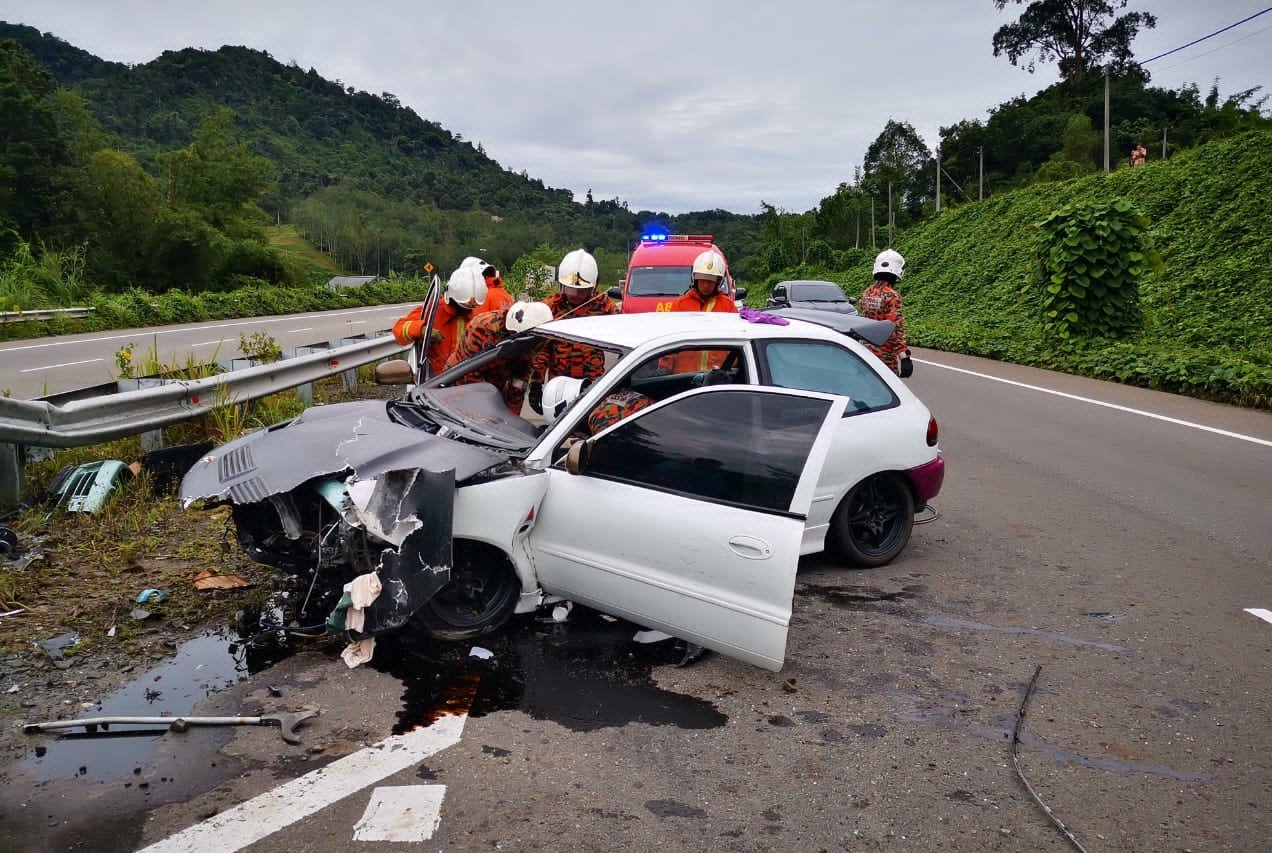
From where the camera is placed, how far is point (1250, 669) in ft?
15.0

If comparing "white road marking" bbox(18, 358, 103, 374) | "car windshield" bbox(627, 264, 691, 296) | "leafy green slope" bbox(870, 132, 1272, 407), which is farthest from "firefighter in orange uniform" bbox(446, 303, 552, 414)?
"white road marking" bbox(18, 358, 103, 374)

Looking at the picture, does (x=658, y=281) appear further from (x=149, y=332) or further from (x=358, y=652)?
(x=149, y=332)

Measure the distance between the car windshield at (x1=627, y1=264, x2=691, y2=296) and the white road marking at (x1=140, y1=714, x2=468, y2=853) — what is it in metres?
12.6

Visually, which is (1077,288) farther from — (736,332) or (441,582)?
(441,582)

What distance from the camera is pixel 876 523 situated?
624cm

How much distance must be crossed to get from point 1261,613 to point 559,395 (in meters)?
3.91

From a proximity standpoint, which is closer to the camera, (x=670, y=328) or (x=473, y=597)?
(x=473, y=597)

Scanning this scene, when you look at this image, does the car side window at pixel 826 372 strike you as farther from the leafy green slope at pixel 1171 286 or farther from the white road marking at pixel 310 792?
the leafy green slope at pixel 1171 286

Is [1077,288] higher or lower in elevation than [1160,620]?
higher

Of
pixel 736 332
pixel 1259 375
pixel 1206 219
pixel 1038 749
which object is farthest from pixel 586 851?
pixel 1206 219

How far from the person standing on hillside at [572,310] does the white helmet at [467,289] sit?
1.82 ft

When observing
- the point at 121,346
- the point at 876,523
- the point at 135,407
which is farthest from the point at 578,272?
the point at 121,346

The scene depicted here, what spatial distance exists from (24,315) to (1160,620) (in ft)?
73.7

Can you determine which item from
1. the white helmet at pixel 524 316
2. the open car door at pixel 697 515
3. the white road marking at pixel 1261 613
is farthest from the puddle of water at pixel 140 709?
the white road marking at pixel 1261 613
